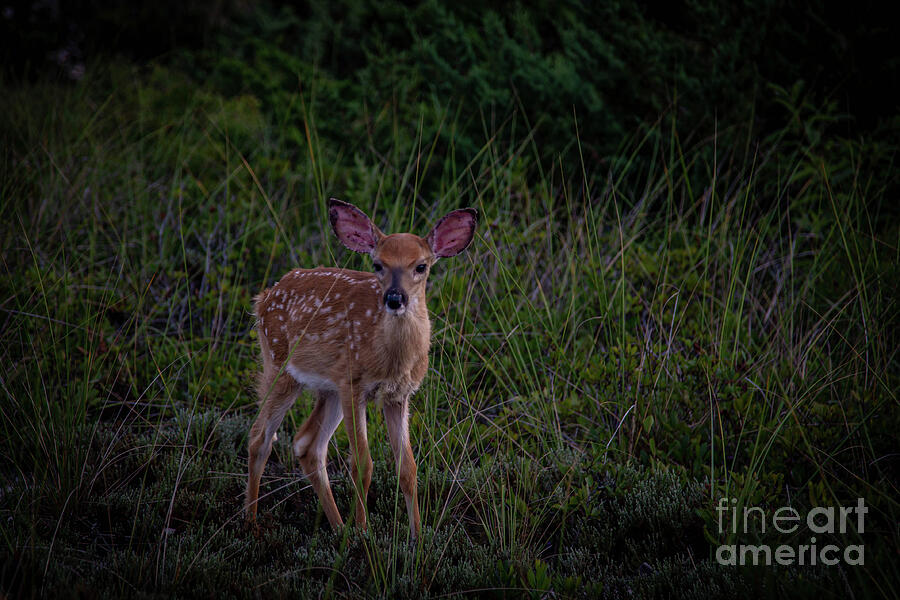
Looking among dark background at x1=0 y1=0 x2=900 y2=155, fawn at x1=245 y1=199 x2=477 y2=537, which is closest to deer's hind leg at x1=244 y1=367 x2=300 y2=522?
fawn at x1=245 y1=199 x2=477 y2=537

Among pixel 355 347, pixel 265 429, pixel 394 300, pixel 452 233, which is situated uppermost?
pixel 452 233

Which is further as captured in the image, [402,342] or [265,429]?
[265,429]

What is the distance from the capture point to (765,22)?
673 centimetres

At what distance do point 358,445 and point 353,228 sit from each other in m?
1.02

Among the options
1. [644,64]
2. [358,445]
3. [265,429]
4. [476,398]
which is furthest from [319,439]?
[644,64]

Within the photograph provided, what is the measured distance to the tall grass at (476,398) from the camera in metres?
3.22

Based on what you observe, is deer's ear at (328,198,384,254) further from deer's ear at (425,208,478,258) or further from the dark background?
the dark background

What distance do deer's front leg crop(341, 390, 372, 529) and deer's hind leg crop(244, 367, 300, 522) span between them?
39 centimetres

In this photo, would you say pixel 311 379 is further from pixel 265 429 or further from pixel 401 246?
pixel 401 246

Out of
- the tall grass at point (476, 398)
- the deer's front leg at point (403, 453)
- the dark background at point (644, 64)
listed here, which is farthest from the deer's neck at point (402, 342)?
the dark background at point (644, 64)

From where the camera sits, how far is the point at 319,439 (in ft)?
12.5

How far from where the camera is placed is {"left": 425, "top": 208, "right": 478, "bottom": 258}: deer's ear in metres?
3.42

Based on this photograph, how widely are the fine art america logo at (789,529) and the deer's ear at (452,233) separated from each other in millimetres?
1632

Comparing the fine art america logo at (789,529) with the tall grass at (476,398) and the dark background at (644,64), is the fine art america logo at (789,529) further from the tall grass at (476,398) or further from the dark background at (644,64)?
the dark background at (644,64)
